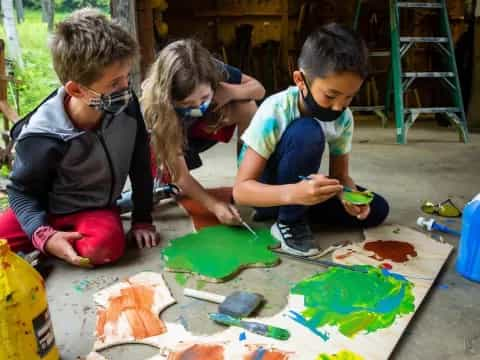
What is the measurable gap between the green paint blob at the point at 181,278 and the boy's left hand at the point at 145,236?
0.27 metres

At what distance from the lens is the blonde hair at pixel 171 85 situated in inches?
60.4

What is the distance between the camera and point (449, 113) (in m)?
3.52

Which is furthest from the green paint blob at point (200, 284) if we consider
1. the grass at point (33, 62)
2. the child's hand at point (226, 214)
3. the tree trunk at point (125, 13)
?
the grass at point (33, 62)

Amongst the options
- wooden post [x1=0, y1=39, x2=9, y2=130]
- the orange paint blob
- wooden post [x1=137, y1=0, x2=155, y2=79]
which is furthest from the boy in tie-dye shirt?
wooden post [x1=137, y1=0, x2=155, y2=79]

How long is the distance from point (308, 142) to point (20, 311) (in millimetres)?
983

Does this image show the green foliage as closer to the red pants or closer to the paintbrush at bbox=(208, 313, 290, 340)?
the red pants

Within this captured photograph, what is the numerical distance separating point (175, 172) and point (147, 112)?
0.29 meters

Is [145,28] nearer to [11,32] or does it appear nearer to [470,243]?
Answer: [11,32]

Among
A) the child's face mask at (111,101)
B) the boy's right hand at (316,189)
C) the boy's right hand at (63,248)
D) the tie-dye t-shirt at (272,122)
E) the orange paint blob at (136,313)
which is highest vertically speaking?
the child's face mask at (111,101)

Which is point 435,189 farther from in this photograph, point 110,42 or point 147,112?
point 110,42

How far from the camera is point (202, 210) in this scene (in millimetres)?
1940

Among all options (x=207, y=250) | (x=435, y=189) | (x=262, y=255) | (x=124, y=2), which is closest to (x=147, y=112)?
(x=207, y=250)

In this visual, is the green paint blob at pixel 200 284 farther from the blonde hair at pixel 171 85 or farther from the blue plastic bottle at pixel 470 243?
the blue plastic bottle at pixel 470 243

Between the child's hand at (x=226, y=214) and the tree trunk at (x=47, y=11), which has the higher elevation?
the tree trunk at (x=47, y=11)
